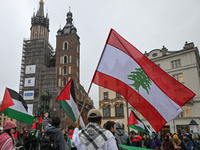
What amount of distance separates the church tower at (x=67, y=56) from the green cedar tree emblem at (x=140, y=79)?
40.5 meters

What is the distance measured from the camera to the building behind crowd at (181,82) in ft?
76.5

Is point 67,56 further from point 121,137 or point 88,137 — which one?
point 88,137

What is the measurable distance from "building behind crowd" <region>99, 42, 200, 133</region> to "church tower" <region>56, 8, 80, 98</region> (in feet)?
53.4

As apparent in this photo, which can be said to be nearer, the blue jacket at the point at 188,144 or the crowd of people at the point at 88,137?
the crowd of people at the point at 88,137

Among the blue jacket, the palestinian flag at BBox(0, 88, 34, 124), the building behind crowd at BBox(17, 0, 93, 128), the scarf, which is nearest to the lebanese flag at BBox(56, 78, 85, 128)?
the palestinian flag at BBox(0, 88, 34, 124)

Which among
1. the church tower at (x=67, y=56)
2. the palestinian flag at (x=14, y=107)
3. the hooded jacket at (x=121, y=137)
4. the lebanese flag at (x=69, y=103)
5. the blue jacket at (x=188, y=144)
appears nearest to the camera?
the hooded jacket at (x=121, y=137)

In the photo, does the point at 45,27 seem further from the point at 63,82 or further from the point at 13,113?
the point at 13,113

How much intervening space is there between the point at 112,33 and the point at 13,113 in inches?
233

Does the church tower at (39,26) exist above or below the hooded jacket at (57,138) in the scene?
above

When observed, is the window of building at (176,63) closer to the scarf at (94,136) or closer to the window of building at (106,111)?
the window of building at (106,111)

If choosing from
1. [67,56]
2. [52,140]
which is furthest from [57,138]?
[67,56]

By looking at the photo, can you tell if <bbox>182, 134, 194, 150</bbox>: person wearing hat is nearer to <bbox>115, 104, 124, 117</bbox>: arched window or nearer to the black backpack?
the black backpack

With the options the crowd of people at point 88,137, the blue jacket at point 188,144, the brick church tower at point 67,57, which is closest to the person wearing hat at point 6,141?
the crowd of people at point 88,137

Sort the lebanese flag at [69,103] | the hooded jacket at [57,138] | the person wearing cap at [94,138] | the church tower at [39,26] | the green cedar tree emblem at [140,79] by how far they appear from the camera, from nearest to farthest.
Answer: the person wearing cap at [94,138]
the hooded jacket at [57,138]
the green cedar tree emblem at [140,79]
the lebanese flag at [69,103]
the church tower at [39,26]
